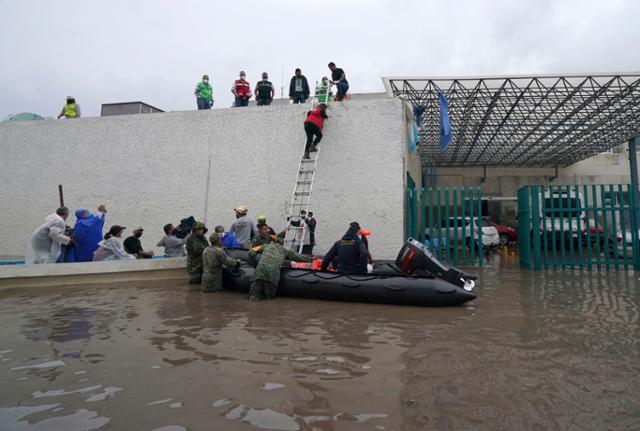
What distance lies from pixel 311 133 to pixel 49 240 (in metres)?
5.89

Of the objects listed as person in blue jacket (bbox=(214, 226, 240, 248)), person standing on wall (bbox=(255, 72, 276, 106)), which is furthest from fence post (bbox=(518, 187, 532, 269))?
person standing on wall (bbox=(255, 72, 276, 106))

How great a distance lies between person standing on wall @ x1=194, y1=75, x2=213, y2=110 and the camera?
1198 cm

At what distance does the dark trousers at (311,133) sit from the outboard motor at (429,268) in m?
4.29

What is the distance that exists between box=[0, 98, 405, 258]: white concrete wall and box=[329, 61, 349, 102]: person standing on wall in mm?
919

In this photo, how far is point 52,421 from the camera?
2541 millimetres

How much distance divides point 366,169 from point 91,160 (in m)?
7.54

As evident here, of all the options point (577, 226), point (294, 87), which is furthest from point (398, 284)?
point (294, 87)

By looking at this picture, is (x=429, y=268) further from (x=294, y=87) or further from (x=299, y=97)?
(x=294, y=87)

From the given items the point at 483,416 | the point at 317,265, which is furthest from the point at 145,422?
the point at 317,265

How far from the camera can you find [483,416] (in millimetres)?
2607

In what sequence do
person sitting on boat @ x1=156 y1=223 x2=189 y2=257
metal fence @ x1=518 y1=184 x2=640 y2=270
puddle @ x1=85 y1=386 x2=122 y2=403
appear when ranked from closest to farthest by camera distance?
puddle @ x1=85 y1=386 x2=122 y2=403, metal fence @ x1=518 y1=184 x2=640 y2=270, person sitting on boat @ x1=156 y1=223 x2=189 y2=257

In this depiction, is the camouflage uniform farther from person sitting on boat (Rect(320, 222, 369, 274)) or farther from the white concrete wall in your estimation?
the white concrete wall

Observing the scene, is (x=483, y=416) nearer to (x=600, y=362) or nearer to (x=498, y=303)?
(x=600, y=362)

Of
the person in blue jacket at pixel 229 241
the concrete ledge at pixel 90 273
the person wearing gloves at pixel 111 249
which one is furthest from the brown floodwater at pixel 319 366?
the person in blue jacket at pixel 229 241
